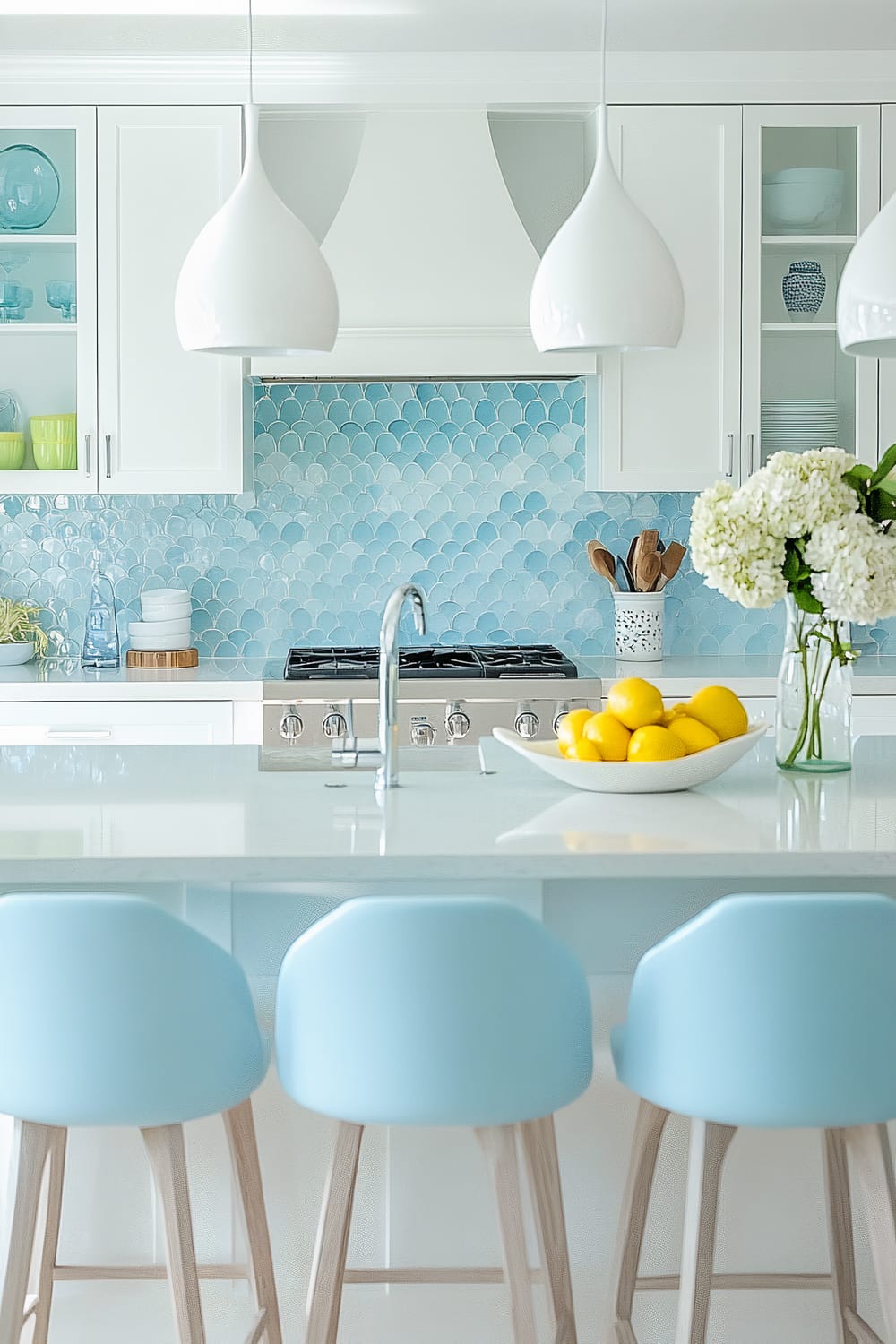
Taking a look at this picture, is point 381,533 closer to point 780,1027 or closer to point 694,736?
point 694,736

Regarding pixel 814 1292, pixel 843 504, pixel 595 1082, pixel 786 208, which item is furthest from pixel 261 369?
pixel 814 1292

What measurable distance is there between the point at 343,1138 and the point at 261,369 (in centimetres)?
267

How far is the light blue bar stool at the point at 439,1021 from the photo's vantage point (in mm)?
1504

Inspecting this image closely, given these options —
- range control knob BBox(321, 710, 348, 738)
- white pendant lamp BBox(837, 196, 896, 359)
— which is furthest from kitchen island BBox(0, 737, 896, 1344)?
range control knob BBox(321, 710, 348, 738)

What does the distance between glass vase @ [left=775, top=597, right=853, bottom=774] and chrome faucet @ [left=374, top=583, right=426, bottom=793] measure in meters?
0.59

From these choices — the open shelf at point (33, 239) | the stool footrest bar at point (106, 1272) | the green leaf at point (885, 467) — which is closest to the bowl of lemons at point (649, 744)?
the green leaf at point (885, 467)

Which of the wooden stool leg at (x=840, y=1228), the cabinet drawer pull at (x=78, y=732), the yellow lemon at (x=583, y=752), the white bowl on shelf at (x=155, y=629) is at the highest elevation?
the white bowl on shelf at (x=155, y=629)

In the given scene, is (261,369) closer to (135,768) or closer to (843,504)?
(135,768)

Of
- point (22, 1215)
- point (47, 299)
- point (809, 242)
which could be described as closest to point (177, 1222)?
point (22, 1215)

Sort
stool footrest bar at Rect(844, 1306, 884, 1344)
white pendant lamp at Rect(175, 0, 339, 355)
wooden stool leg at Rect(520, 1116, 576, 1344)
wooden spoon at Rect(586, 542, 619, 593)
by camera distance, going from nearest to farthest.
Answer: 1. wooden stool leg at Rect(520, 1116, 576, 1344)
2. stool footrest bar at Rect(844, 1306, 884, 1344)
3. white pendant lamp at Rect(175, 0, 339, 355)
4. wooden spoon at Rect(586, 542, 619, 593)

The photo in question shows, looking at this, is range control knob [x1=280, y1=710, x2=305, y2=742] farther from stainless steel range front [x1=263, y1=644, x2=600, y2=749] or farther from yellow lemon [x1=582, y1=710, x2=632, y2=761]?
yellow lemon [x1=582, y1=710, x2=632, y2=761]

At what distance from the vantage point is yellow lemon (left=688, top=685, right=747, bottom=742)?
2141 millimetres

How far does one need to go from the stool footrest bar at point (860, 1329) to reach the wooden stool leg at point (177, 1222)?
35.6 inches

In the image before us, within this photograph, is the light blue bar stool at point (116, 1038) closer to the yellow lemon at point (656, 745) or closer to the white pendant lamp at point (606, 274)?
the yellow lemon at point (656, 745)
